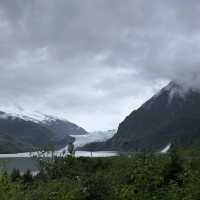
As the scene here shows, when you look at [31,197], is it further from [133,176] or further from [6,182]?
Result: [133,176]

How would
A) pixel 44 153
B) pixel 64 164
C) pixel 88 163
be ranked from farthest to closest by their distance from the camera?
Result: pixel 88 163
pixel 64 164
pixel 44 153

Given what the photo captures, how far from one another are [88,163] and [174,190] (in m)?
71.5

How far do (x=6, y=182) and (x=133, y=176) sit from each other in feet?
14.2

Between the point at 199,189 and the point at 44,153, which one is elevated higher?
the point at 44,153

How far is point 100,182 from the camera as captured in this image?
2256 centimetres

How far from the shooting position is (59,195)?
50.5ft

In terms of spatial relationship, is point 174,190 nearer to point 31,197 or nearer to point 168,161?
point 31,197

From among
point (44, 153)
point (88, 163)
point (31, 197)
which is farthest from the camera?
point (88, 163)

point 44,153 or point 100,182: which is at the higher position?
point 44,153

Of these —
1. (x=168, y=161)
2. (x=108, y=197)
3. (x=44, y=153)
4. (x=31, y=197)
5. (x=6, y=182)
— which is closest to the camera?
(x=6, y=182)

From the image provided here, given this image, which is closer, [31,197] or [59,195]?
[59,195]

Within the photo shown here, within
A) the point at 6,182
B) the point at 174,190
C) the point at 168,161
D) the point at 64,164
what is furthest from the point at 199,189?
the point at 168,161

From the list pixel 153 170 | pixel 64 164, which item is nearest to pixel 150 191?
pixel 153 170

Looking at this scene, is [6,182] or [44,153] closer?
[6,182]
